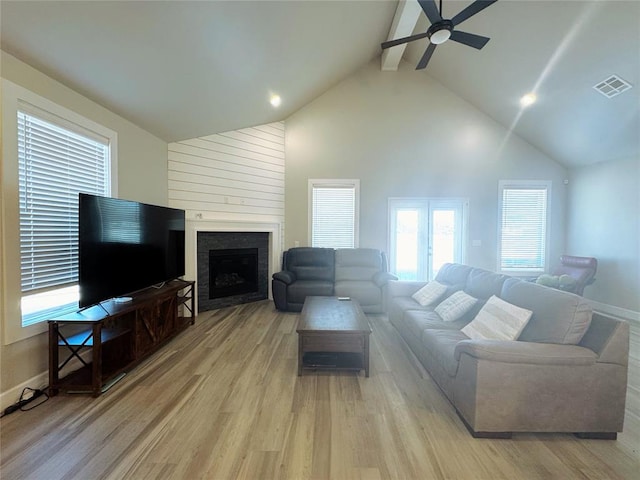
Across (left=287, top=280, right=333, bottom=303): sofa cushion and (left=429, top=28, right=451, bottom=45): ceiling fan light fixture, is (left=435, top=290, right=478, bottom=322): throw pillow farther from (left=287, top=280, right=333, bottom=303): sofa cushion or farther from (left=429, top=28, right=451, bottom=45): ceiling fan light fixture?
(left=429, top=28, right=451, bottom=45): ceiling fan light fixture

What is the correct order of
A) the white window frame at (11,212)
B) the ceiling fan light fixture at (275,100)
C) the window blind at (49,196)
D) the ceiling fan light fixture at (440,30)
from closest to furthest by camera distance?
1. the white window frame at (11,212)
2. the window blind at (49,196)
3. the ceiling fan light fixture at (440,30)
4. the ceiling fan light fixture at (275,100)

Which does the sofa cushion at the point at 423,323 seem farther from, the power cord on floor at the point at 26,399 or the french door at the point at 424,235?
the power cord on floor at the point at 26,399

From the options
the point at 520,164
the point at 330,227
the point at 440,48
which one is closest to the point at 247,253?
the point at 330,227

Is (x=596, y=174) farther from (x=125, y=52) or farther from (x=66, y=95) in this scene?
(x=66, y=95)

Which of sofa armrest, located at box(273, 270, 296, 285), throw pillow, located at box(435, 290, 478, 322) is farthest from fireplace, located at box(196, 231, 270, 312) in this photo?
throw pillow, located at box(435, 290, 478, 322)

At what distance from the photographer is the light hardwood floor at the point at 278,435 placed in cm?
152

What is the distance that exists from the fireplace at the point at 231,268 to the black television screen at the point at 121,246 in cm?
90

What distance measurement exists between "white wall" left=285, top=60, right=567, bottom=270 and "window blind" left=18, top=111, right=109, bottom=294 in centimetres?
359

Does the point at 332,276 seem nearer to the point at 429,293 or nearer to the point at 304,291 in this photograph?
the point at 304,291

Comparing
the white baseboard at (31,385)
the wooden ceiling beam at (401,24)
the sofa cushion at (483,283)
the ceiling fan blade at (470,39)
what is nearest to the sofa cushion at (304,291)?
the sofa cushion at (483,283)

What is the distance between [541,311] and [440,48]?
478 centimetres

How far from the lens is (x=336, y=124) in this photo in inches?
217

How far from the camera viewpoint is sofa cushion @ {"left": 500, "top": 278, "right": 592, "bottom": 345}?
181cm

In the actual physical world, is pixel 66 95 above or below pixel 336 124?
below
